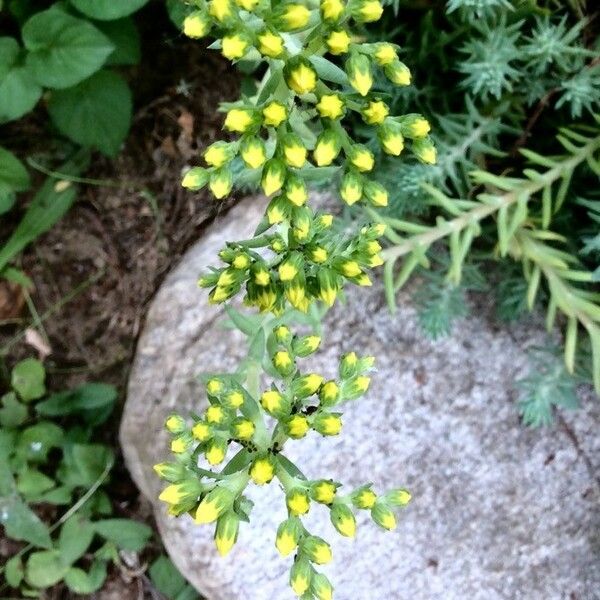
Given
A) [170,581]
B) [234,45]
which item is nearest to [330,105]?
[234,45]

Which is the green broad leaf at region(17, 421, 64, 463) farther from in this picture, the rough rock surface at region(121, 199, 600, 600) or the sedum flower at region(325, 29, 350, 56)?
the sedum flower at region(325, 29, 350, 56)

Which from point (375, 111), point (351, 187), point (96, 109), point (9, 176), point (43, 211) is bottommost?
point (43, 211)

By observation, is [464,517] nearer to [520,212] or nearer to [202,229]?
[520,212]

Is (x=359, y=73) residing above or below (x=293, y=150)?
above

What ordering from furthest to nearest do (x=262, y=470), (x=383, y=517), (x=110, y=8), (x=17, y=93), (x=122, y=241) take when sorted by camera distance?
(x=122, y=241), (x=17, y=93), (x=110, y=8), (x=383, y=517), (x=262, y=470)

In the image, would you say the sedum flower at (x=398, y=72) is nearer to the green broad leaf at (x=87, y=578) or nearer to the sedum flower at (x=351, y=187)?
the sedum flower at (x=351, y=187)

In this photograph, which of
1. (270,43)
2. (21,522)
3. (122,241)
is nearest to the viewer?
(270,43)

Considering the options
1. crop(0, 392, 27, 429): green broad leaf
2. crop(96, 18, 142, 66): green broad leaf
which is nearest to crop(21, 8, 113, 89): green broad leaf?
crop(96, 18, 142, 66): green broad leaf

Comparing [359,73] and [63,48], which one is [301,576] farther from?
[63,48]
